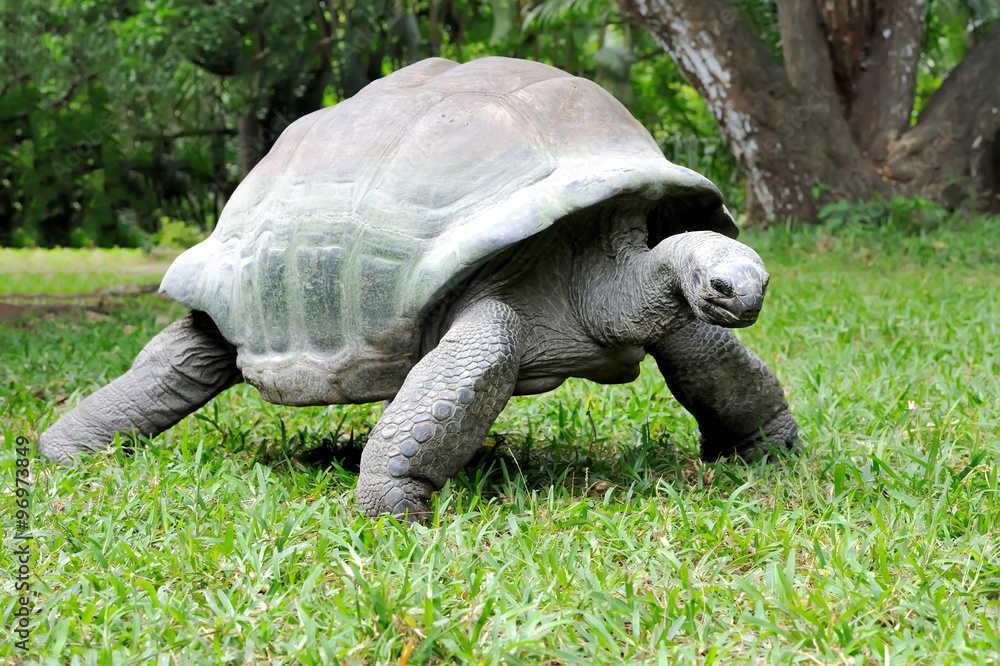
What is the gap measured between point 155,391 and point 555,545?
1.65 m

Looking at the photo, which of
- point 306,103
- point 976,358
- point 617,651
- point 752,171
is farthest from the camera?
point 306,103

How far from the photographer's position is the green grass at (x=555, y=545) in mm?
1749

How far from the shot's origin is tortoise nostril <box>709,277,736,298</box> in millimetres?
2143

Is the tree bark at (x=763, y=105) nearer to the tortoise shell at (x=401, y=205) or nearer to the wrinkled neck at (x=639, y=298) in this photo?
the tortoise shell at (x=401, y=205)

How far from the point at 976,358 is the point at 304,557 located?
10.7 feet

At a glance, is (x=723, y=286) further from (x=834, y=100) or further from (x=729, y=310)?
(x=834, y=100)

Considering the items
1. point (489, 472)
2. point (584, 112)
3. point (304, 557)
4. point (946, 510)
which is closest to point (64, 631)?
point (304, 557)

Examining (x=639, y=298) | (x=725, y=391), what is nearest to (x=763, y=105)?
(x=725, y=391)

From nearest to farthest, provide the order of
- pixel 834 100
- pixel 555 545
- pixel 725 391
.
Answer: pixel 555 545 < pixel 725 391 < pixel 834 100

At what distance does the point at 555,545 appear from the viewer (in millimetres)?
2109

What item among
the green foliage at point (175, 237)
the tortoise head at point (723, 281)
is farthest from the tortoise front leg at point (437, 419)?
the green foliage at point (175, 237)

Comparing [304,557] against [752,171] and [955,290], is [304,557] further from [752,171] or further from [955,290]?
[752,171]

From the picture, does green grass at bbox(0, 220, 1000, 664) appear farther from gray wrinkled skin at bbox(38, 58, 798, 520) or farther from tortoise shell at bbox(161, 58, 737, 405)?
tortoise shell at bbox(161, 58, 737, 405)

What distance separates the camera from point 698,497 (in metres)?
2.54
